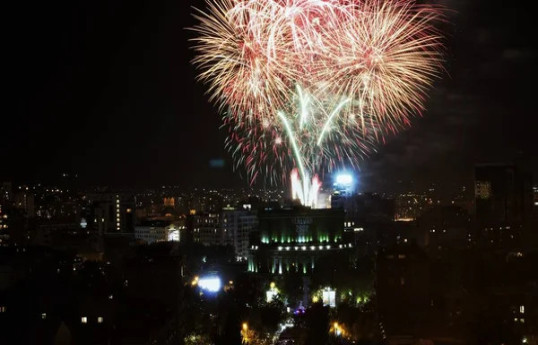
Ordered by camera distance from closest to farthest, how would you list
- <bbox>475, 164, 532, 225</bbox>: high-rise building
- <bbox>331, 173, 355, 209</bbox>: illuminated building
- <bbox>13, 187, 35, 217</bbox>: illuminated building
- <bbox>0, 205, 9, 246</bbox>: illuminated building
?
<bbox>0, 205, 9, 246</bbox>: illuminated building, <bbox>331, 173, 355, 209</bbox>: illuminated building, <bbox>475, 164, 532, 225</bbox>: high-rise building, <bbox>13, 187, 35, 217</bbox>: illuminated building

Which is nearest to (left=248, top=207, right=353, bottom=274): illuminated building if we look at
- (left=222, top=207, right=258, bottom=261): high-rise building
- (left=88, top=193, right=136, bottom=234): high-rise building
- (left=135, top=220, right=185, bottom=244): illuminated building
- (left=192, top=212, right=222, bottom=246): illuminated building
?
(left=222, top=207, right=258, bottom=261): high-rise building

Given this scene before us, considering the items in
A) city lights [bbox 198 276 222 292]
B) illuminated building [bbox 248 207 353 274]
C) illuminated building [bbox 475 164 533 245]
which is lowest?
city lights [bbox 198 276 222 292]

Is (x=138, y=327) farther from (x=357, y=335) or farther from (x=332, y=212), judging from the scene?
(x=332, y=212)

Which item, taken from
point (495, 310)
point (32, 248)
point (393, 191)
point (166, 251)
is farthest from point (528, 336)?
point (393, 191)

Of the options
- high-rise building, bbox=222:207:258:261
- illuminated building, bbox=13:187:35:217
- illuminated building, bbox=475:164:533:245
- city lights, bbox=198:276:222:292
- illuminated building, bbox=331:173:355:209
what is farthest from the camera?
illuminated building, bbox=13:187:35:217

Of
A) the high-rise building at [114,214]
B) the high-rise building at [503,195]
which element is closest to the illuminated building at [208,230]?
the high-rise building at [114,214]

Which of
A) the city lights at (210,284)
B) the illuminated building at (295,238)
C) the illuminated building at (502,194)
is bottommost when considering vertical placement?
the city lights at (210,284)

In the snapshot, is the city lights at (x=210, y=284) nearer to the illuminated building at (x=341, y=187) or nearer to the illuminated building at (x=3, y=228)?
the illuminated building at (x=3, y=228)

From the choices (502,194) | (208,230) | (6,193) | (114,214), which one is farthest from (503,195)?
(6,193)

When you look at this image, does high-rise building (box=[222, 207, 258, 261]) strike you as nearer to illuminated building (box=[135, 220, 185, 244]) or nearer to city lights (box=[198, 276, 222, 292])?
illuminated building (box=[135, 220, 185, 244])
